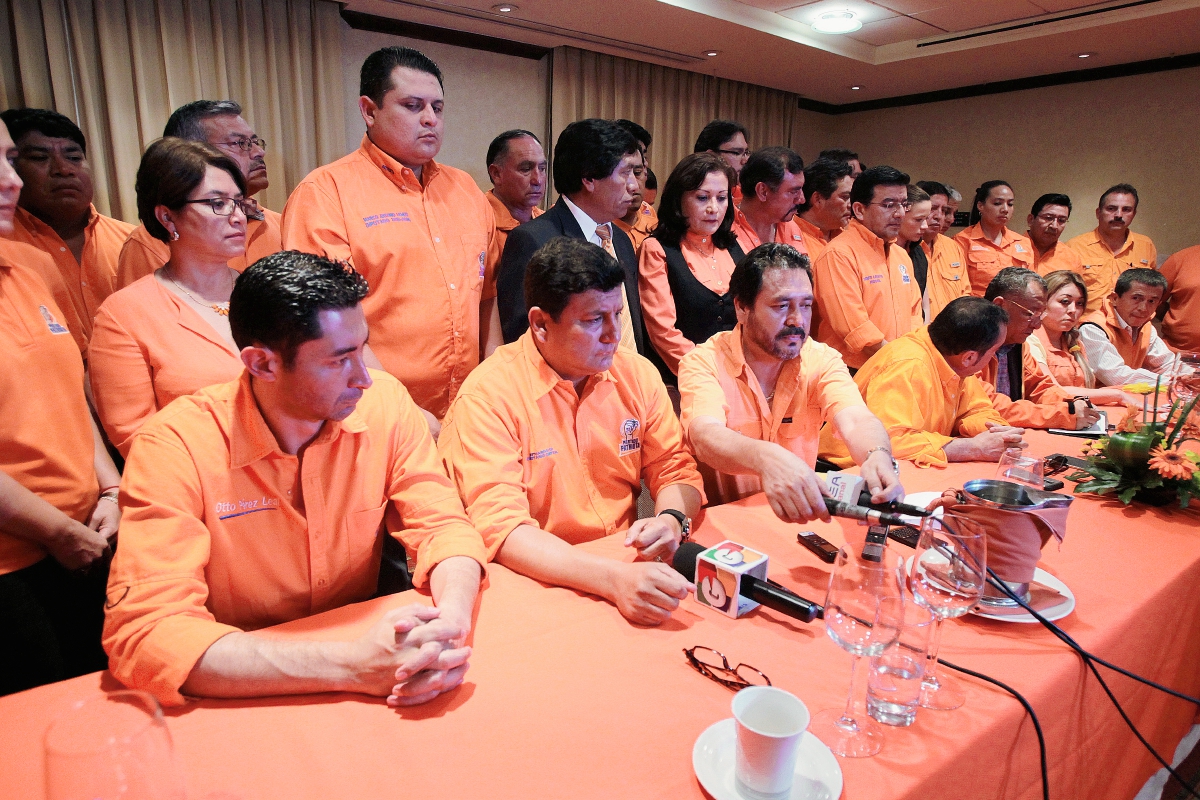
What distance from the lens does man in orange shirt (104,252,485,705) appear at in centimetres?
98

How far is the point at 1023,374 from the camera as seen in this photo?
333 cm

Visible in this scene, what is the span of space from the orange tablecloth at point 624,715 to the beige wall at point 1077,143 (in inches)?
254

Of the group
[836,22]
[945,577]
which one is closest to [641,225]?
[836,22]

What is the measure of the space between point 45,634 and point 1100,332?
4712mm

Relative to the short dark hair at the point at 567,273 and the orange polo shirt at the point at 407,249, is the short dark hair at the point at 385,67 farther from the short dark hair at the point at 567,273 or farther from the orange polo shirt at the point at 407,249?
the short dark hair at the point at 567,273

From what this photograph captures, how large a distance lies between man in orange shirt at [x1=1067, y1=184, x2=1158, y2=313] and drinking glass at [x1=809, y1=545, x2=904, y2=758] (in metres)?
5.54

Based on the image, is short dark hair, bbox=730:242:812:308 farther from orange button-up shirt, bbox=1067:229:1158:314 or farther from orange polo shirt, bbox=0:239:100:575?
orange button-up shirt, bbox=1067:229:1158:314

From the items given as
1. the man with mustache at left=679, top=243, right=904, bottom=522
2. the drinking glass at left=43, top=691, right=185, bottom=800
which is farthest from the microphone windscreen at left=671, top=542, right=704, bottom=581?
the drinking glass at left=43, top=691, right=185, bottom=800

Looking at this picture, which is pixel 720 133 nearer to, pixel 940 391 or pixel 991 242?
pixel 940 391

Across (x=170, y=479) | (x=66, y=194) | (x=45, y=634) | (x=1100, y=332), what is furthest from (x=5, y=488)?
(x=1100, y=332)

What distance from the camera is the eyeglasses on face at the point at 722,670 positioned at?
3.43 feet

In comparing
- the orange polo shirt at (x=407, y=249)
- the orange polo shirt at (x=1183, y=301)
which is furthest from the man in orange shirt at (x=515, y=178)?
the orange polo shirt at (x=1183, y=301)

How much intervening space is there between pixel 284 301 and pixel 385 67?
1.28 m

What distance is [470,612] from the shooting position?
1177mm
